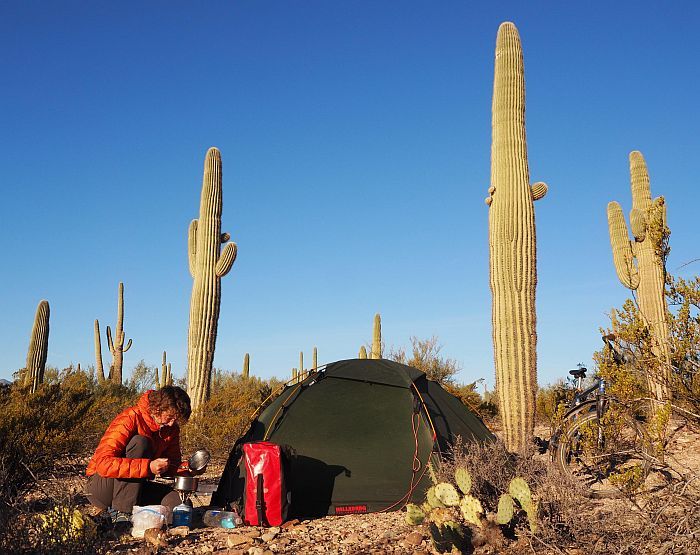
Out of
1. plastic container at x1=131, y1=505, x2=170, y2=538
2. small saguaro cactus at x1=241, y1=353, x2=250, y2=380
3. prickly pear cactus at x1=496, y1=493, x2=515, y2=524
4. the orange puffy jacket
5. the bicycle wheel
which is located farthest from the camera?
small saguaro cactus at x1=241, y1=353, x2=250, y2=380

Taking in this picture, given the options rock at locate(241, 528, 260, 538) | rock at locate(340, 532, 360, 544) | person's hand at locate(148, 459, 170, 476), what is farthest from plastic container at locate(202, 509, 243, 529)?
rock at locate(340, 532, 360, 544)

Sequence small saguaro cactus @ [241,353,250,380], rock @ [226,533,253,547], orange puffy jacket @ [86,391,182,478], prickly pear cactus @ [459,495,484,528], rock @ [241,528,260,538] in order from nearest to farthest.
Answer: prickly pear cactus @ [459,495,484,528]
rock @ [226,533,253,547]
rock @ [241,528,260,538]
orange puffy jacket @ [86,391,182,478]
small saguaro cactus @ [241,353,250,380]

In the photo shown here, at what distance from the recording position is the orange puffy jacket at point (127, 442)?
552 centimetres

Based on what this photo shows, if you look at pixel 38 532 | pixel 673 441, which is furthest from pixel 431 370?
pixel 38 532

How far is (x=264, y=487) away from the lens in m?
5.87

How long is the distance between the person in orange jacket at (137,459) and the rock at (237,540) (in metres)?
0.86

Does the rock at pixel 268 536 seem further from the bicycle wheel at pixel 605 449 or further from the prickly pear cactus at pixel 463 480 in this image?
the bicycle wheel at pixel 605 449

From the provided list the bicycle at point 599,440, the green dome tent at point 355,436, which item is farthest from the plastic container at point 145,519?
the bicycle at point 599,440

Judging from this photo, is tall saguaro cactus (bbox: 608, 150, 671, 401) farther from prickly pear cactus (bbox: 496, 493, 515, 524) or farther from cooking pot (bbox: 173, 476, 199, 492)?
cooking pot (bbox: 173, 476, 199, 492)

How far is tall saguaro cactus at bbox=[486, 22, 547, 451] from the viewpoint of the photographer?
8844 millimetres

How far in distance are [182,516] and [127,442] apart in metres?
0.77

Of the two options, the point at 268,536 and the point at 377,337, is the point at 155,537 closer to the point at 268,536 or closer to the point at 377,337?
the point at 268,536

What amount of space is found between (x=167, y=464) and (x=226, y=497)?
4.05 feet

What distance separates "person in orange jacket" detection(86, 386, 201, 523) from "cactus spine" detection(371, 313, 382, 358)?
12003mm
